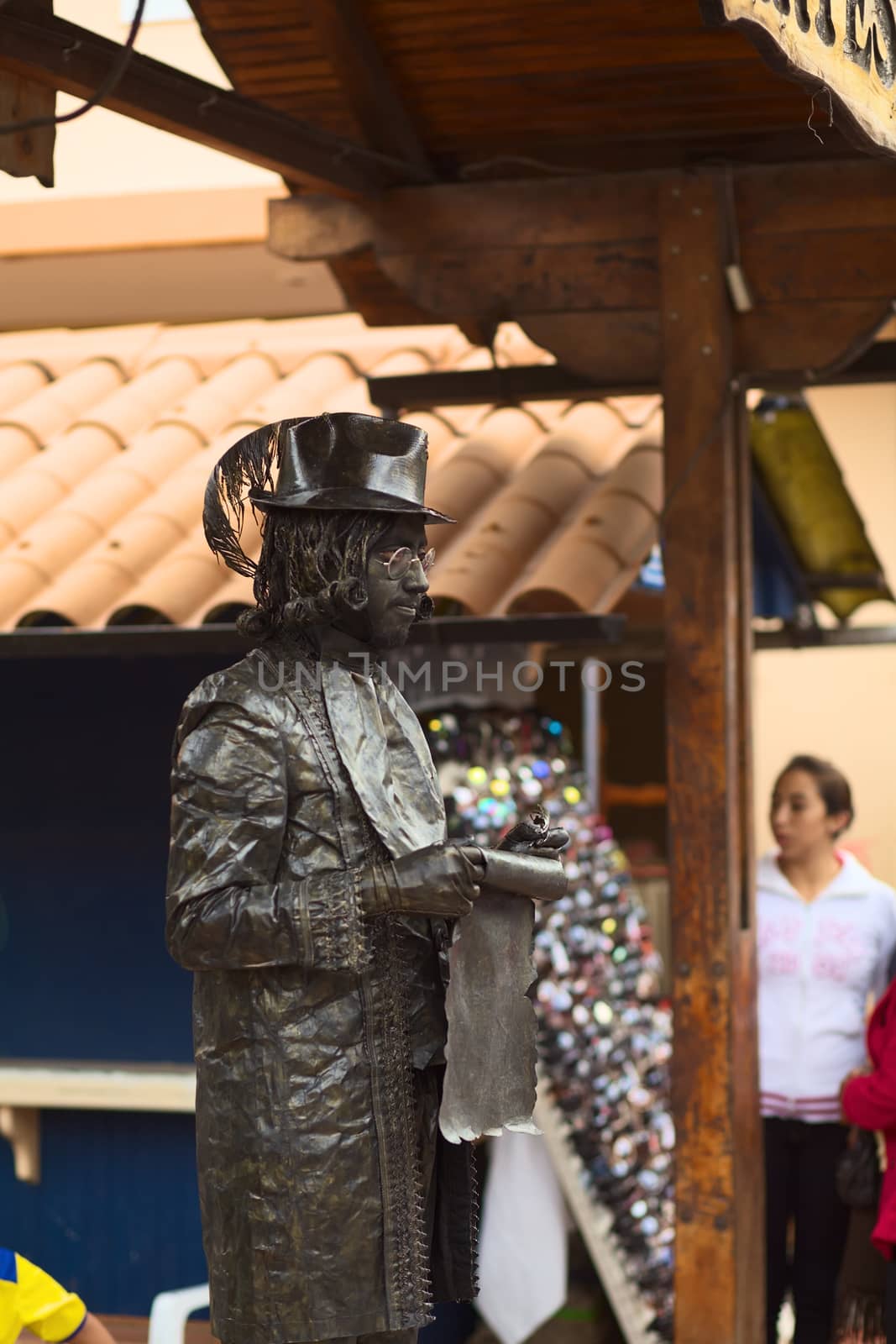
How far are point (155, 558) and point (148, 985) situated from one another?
5.03 ft

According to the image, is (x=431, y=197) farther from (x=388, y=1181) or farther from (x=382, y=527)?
(x=388, y=1181)

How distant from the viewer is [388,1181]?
9.80 ft

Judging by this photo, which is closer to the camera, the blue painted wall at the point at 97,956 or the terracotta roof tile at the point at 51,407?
the blue painted wall at the point at 97,956

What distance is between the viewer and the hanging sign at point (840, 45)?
2920 mm

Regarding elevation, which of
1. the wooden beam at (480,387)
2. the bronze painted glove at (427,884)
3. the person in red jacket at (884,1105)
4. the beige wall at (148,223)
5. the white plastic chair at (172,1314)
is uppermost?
the beige wall at (148,223)

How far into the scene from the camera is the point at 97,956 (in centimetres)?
683

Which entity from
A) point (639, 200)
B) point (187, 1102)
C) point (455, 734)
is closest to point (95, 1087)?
point (187, 1102)

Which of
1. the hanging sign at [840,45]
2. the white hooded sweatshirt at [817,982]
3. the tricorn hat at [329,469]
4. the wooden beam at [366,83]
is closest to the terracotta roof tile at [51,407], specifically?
the wooden beam at [366,83]

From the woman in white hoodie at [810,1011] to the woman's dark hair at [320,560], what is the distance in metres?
3.01

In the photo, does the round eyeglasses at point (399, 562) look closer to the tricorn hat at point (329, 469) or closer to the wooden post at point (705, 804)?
the tricorn hat at point (329, 469)

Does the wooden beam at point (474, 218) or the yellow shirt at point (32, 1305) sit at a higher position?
the wooden beam at point (474, 218)

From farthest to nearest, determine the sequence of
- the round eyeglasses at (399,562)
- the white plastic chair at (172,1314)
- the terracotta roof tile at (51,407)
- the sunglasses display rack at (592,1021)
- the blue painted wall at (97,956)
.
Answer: the terracotta roof tile at (51,407) < the blue painted wall at (97,956) < the sunglasses display rack at (592,1021) < the white plastic chair at (172,1314) < the round eyeglasses at (399,562)

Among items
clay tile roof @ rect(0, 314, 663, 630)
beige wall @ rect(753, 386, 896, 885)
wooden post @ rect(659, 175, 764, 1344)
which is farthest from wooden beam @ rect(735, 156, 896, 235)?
beige wall @ rect(753, 386, 896, 885)

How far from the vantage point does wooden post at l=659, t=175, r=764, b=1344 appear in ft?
16.3
